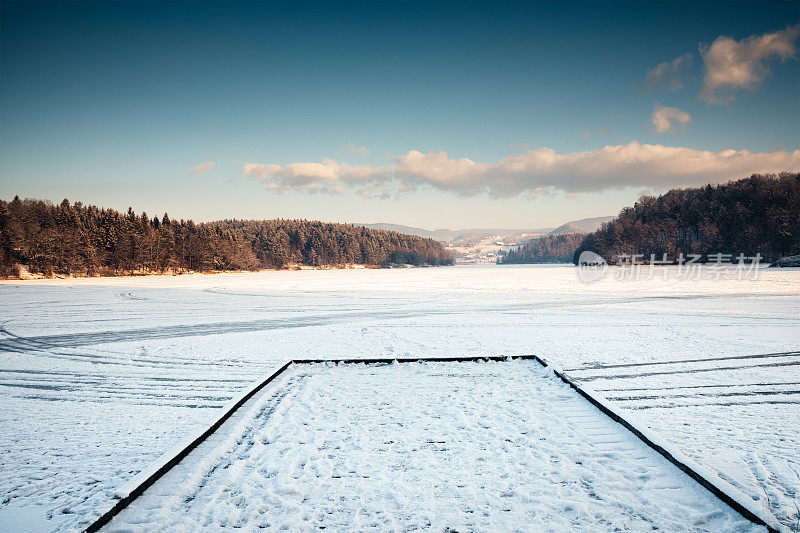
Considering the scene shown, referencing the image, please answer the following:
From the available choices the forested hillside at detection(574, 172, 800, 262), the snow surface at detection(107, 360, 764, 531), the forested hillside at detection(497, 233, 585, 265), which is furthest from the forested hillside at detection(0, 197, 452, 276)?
the forested hillside at detection(497, 233, 585, 265)

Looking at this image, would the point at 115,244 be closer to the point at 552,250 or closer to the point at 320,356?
the point at 320,356

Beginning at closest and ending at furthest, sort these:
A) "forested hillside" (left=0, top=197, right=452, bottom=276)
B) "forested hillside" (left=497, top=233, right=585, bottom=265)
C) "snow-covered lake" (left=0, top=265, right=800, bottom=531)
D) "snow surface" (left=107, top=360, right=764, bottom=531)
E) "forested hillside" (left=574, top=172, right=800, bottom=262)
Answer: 1. "snow surface" (left=107, top=360, right=764, bottom=531)
2. "snow-covered lake" (left=0, top=265, right=800, bottom=531)
3. "forested hillside" (left=0, top=197, right=452, bottom=276)
4. "forested hillside" (left=574, top=172, right=800, bottom=262)
5. "forested hillside" (left=497, top=233, right=585, bottom=265)

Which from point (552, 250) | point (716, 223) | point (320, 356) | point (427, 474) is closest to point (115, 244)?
point (320, 356)

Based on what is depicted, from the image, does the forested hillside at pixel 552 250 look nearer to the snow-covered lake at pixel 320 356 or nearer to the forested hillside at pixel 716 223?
the forested hillside at pixel 716 223

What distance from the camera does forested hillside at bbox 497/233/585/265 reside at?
16607cm

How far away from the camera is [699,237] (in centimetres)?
7794

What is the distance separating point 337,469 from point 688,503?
122 inches

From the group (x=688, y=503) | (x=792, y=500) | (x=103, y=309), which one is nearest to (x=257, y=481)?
(x=688, y=503)

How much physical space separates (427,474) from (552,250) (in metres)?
185

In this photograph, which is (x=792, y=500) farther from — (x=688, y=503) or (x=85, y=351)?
(x=85, y=351)

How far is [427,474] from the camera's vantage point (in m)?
3.53

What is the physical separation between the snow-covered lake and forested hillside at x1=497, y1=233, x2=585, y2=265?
161m

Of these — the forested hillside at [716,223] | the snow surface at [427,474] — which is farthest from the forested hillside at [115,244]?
the forested hillside at [716,223]

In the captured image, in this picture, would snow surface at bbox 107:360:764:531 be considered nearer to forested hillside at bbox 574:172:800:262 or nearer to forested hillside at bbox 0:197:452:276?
forested hillside at bbox 0:197:452:276
